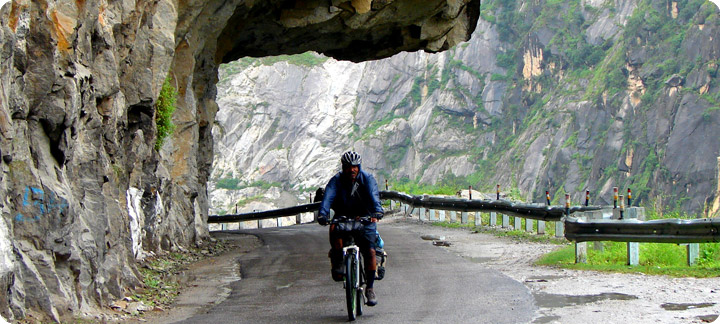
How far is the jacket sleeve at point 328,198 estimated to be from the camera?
912 centimetres

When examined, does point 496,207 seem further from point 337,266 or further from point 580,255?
point 337,266

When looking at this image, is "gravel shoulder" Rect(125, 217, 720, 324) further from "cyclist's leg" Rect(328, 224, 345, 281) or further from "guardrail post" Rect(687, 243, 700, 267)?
"cyclist's leg" Rect(328, 224, 345, 281)

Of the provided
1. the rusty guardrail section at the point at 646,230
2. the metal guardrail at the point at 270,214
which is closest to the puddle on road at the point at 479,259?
the rusty guardrail section at the point at 646,230

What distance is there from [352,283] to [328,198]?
1099mm

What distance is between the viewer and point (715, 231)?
11227mm

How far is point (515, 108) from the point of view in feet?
393

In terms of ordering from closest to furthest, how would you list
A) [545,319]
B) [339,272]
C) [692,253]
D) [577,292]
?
[545,319] < [339,272] < [577,292] < [692,253]

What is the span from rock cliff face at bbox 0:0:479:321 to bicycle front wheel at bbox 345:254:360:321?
10.1 feet

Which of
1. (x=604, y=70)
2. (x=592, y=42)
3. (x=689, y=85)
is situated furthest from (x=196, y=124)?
(x=592, y=42)

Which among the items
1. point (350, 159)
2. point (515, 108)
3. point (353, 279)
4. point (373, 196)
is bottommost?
point (353, 279)

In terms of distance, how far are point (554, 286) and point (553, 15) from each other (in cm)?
11597

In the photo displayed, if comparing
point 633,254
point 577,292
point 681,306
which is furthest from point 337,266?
point 633,254

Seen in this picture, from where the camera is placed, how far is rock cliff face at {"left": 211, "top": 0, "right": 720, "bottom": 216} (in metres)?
91.2

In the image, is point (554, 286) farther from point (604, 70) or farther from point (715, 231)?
point (604, 70)
